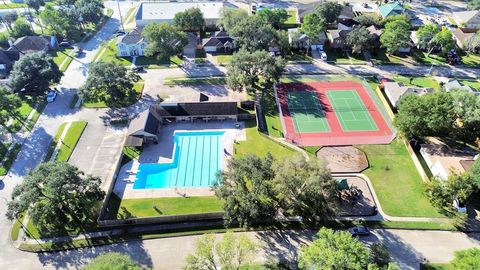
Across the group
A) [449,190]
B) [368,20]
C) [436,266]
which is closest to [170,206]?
[436,266]

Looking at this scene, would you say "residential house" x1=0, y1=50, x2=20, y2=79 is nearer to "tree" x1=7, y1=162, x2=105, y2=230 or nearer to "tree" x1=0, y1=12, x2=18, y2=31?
"tree" x1=0, y1=12, x2=18, y2=31

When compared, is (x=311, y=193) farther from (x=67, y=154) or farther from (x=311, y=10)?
(x=311, y=10)

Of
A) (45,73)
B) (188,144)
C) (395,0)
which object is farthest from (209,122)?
(395,0)

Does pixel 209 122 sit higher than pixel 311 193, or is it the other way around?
pixel 311 193

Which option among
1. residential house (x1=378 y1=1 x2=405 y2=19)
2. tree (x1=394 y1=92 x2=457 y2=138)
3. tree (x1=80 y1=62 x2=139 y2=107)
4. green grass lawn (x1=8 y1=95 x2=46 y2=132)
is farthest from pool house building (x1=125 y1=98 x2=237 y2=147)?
residential house (x1=378 y1=1 x2=405 y2=19)

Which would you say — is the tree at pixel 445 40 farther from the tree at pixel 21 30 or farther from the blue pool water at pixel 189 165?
the tree at pixel 21 30

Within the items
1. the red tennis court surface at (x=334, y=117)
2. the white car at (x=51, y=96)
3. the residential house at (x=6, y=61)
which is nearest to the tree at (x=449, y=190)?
the red tennis court surface at (x=334, y=117)
